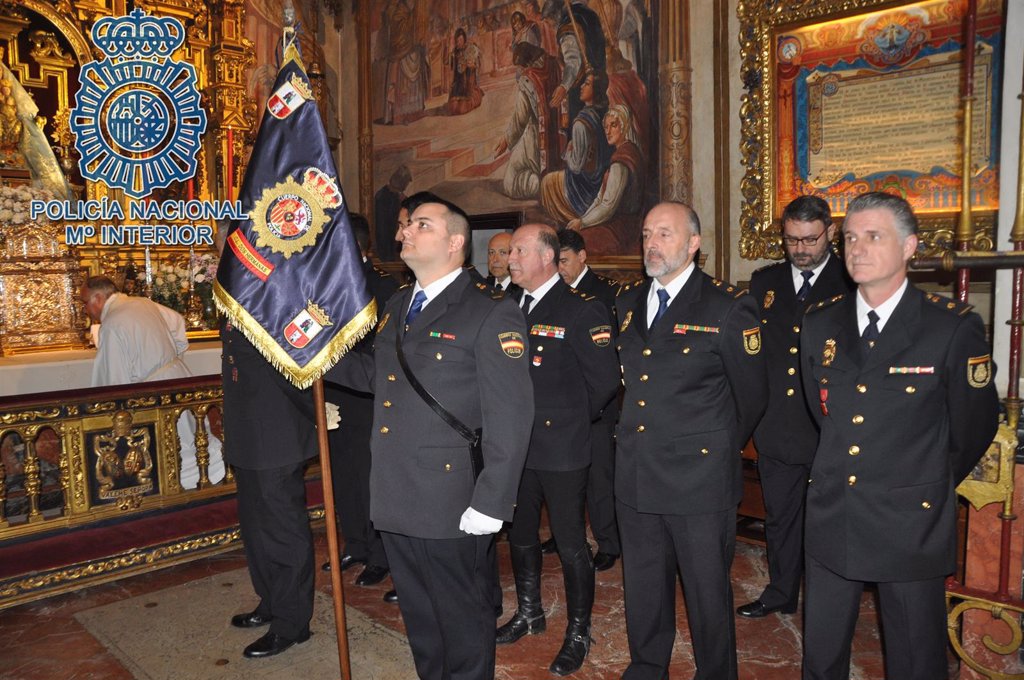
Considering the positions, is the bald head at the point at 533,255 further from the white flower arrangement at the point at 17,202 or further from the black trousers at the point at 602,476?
the white flower arrangement at the point at 17,202

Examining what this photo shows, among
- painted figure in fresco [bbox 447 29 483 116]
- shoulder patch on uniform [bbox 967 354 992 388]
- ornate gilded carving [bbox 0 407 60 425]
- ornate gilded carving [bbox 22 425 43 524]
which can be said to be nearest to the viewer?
shoulder patch on uniform [bbox 967 354 992 388]

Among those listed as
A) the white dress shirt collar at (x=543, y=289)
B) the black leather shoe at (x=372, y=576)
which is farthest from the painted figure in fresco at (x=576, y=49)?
the black leather shoe at (x=372, y=576)

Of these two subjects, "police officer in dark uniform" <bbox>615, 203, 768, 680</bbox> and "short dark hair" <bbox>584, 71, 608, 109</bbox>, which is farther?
"short dark hair" <bbox>584, 71, 608, 109</bbox>

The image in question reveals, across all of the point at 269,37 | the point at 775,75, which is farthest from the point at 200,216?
the point at 775,75

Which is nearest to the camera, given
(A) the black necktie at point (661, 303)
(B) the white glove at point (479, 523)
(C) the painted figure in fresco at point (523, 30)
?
(B) the white glove at point (479, 523)

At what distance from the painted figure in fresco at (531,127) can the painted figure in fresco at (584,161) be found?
202mm

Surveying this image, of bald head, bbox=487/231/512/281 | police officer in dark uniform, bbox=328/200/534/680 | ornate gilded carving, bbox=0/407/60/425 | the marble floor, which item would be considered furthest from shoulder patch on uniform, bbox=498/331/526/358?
ornate gilded carving, bbox=0/407/60/425

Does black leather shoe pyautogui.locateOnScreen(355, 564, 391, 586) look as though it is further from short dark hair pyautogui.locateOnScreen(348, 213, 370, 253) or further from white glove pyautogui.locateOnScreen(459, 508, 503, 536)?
white glove pyautogui.locateOnScreen(459, 508, 503, 536)

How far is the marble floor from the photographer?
347 cm

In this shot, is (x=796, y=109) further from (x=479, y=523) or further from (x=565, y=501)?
(x=479, y=523)

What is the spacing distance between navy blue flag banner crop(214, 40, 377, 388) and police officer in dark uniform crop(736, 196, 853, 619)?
204 centimetres

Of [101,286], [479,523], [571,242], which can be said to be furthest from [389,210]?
[479,523]

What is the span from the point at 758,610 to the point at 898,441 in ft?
6.13

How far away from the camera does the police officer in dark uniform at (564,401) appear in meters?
3.44
